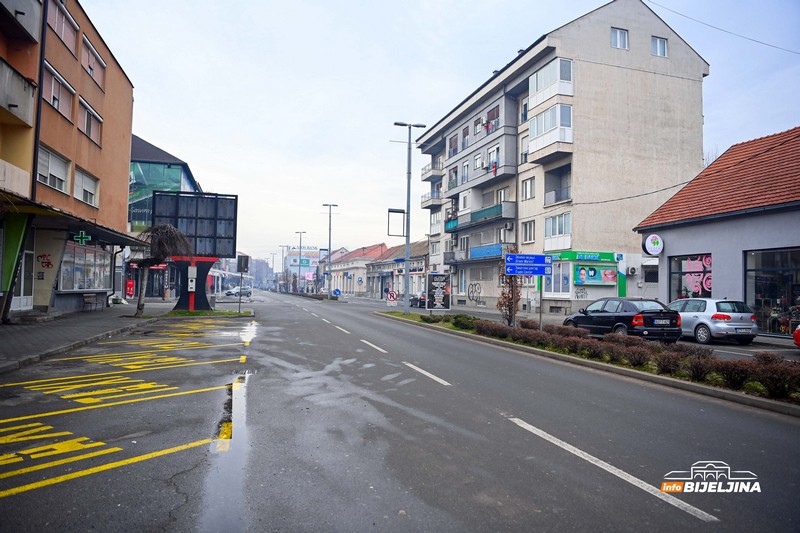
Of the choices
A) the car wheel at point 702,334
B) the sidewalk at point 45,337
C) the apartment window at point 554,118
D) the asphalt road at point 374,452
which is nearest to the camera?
the asphalt road at point 374,452

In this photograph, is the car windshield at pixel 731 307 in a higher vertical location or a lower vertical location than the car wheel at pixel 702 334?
higher

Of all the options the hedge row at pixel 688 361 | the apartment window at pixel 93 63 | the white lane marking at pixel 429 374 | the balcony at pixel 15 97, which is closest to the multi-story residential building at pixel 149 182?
the apartment window at pixel 93 63

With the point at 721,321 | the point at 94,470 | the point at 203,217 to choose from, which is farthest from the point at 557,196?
the point at 94,470

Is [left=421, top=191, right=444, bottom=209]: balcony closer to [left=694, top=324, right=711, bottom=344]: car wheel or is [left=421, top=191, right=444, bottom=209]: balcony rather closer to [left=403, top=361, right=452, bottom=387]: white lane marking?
[left=694, top=324, right=711, bottom=344]: car wheel

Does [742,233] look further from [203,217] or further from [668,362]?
[203,217]

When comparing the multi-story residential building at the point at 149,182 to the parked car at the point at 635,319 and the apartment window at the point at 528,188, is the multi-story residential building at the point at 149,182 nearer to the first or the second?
the apartment window at the point at 528,188

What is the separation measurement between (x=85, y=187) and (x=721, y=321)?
26275mm

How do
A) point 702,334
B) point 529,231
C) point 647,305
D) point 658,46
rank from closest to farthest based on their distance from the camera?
point 647,305 < point 702,334 < point 658,46 < point 529,231

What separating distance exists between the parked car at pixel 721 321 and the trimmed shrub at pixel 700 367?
359 inches

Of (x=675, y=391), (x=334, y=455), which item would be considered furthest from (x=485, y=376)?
(x=334, y=455)

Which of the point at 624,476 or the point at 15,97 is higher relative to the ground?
the point at 15,97

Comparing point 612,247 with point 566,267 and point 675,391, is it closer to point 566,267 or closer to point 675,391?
point 566,267

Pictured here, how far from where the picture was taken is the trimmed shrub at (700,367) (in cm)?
844

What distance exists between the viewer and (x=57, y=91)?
19703 mm
